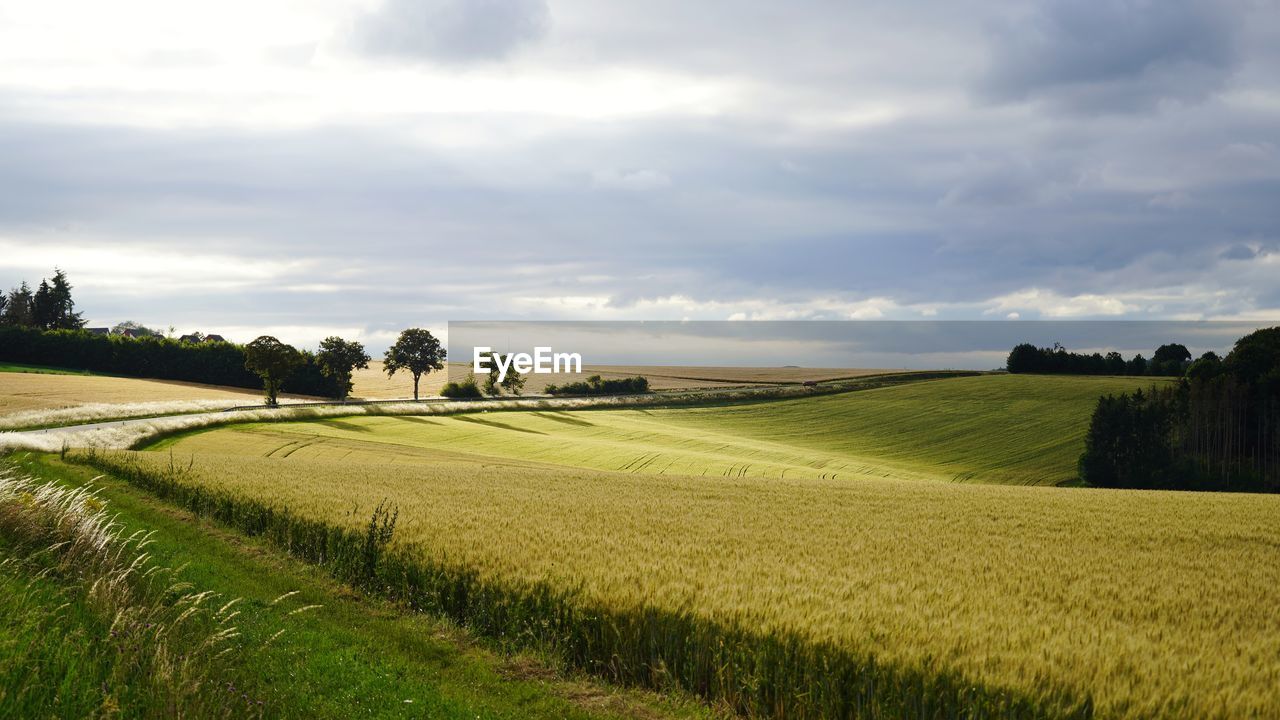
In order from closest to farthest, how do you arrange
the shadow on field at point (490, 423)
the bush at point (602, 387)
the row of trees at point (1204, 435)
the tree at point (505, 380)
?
the row of trees at point (1204, 435)
the shadow on field at point (490, 423)
the bush at point (602, 387)
the tree at point (505, 380)

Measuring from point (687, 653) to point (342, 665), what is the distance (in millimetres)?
3989

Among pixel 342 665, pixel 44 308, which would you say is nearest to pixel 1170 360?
pixel 342 665

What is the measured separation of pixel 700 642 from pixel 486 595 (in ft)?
11.3

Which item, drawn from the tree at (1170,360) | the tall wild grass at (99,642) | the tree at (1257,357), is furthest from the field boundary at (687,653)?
the tree at (1170,360)

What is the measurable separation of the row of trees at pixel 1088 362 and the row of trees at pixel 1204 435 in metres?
35.9

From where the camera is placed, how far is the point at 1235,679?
7254 mm

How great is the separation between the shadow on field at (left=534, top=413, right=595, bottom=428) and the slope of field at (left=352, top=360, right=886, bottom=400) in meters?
30.5

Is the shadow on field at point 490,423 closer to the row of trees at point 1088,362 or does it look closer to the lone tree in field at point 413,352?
the lone tree in field at point 413,352

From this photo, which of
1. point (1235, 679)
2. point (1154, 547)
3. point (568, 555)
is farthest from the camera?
point (1154, 547)

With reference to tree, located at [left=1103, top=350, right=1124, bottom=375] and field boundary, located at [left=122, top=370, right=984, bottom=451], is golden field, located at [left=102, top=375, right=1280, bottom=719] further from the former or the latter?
tree, located at [left=1103, top=350, right=1124, bottom=375]

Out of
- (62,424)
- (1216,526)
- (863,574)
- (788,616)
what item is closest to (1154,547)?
(1216,526)

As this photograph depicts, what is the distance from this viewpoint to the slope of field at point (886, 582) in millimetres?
7441

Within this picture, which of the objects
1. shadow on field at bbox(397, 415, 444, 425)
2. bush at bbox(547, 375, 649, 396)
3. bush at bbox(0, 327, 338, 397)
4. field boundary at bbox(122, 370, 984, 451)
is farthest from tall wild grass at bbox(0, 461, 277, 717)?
bush at bbox(0, 327, 338, 397)

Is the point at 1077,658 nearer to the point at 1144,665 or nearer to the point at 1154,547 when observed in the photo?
the point at 1144,665
